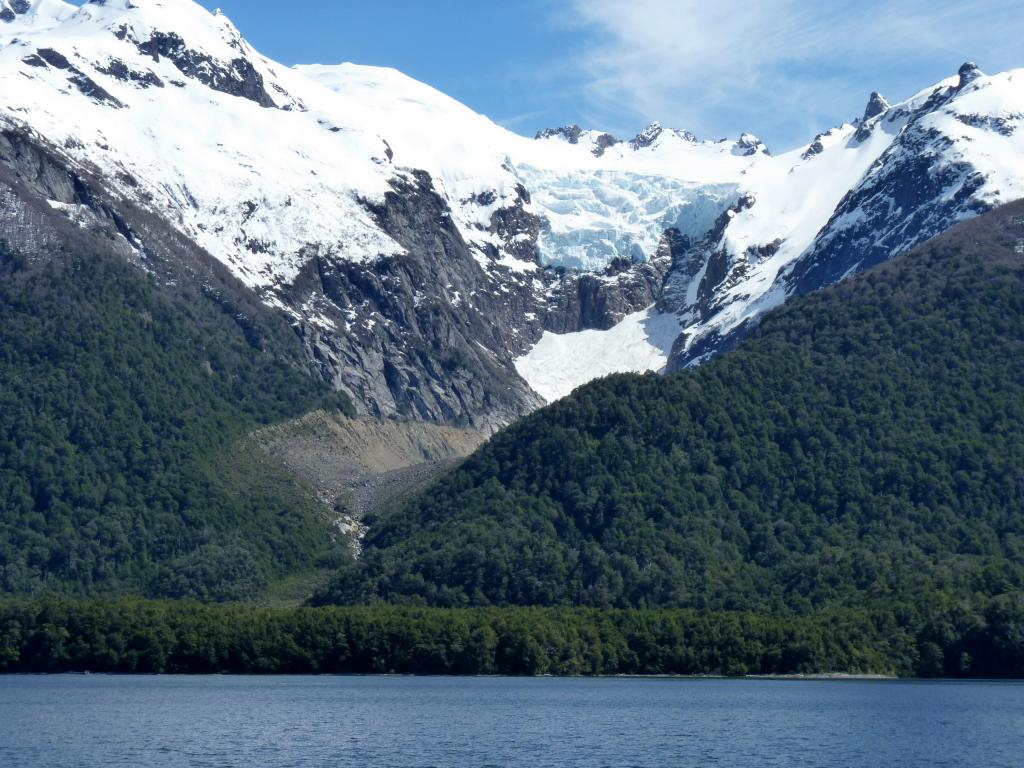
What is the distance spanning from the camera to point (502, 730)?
163 m

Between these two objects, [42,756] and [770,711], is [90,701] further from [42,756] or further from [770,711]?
[770,711]

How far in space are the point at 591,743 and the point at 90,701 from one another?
56.4m

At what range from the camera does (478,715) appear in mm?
176750

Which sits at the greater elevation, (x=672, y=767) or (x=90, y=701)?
(x=90, y=701)

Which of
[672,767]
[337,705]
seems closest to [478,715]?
[337,705]

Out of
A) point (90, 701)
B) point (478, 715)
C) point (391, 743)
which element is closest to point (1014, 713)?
point (478, 715)

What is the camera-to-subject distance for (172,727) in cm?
16212

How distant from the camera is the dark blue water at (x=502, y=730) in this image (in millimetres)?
144250

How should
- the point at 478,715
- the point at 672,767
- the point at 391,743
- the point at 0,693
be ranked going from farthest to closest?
the point at 0,693, the point at 478,715, the point at 391,743, the point at 672,767

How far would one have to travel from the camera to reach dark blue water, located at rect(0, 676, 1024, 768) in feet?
473

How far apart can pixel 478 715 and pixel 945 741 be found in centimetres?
4213

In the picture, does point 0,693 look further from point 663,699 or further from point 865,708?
point 865,708

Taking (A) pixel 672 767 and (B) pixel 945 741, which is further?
(B) pixel 945 741

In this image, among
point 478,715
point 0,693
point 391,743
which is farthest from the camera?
point 0,693
